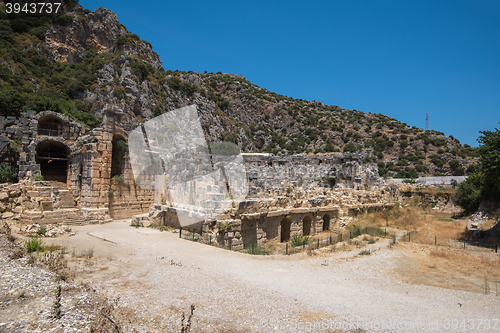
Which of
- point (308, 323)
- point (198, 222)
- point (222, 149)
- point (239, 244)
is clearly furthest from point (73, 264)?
point (222, 149)

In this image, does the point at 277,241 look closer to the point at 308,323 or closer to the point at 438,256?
the point at 438,256

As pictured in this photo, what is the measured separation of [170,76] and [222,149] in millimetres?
18588

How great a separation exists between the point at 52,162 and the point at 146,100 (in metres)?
24.6

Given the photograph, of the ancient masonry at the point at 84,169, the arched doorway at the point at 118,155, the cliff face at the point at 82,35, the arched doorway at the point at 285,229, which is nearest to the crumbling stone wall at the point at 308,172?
the arched doorway at the point at 285,229

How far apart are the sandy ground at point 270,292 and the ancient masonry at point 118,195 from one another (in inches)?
92.4

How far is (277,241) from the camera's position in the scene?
12.2 metres

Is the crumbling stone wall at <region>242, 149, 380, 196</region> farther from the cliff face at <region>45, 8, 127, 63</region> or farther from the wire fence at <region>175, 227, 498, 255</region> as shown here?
the cliff face at <region>45, 8, 127, 63</region>

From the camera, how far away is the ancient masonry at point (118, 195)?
36.7ft

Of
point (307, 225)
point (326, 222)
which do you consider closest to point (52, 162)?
point (307, 225)

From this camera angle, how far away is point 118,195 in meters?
17.0

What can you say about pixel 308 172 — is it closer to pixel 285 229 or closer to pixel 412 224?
pixel 412 224

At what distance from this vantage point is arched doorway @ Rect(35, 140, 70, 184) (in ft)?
61.4

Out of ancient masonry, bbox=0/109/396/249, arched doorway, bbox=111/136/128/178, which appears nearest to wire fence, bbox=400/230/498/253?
ancient masonry, bbox=0/109/396/249

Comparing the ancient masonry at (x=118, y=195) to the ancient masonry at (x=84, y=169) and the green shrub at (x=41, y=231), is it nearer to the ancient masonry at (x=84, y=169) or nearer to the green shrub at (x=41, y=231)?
the ancient masonry at (x=84, y=169)
